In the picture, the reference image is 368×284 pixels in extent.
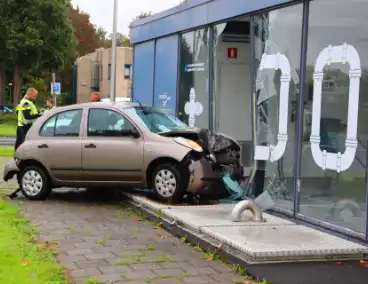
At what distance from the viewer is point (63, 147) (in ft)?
33.0

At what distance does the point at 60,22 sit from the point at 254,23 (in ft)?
126

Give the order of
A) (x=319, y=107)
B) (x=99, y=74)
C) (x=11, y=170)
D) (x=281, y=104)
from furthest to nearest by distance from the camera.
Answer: (x=99, y=74)
(x=11, y=170)
(x=281, y=104)
(x=319, y=107)

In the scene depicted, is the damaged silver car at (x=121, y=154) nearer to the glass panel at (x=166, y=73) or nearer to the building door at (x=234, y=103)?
the building door at (x=234, y=103)

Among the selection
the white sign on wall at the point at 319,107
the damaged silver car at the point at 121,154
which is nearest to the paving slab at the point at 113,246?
the damaged silver car at the point at 121,154

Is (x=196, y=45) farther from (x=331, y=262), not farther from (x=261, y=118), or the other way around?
(x=331, y=262)

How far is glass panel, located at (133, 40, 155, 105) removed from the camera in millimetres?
14734

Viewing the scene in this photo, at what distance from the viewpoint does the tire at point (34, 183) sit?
402 inches

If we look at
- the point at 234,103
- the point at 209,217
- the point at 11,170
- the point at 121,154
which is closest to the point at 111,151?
the point at 121,154

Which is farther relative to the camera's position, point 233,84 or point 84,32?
point 84,32

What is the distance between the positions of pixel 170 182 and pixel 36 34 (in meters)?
36.6

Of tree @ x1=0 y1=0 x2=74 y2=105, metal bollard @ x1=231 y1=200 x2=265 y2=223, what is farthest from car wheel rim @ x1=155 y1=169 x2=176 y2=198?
tree @ x1=0 y1=0 x2=74 y2=105

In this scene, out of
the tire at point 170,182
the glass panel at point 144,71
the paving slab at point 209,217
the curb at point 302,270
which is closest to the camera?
the curb at point 302,270

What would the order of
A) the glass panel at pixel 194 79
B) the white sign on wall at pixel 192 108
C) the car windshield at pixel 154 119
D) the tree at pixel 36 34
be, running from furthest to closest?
the tree at pixel 36 34, the white sign on wall at pixel 192 108, the glass panel at pixel 194 79, the car windshield at pixel 154 119

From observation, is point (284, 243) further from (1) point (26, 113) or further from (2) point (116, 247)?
(1) point (26, 113)
